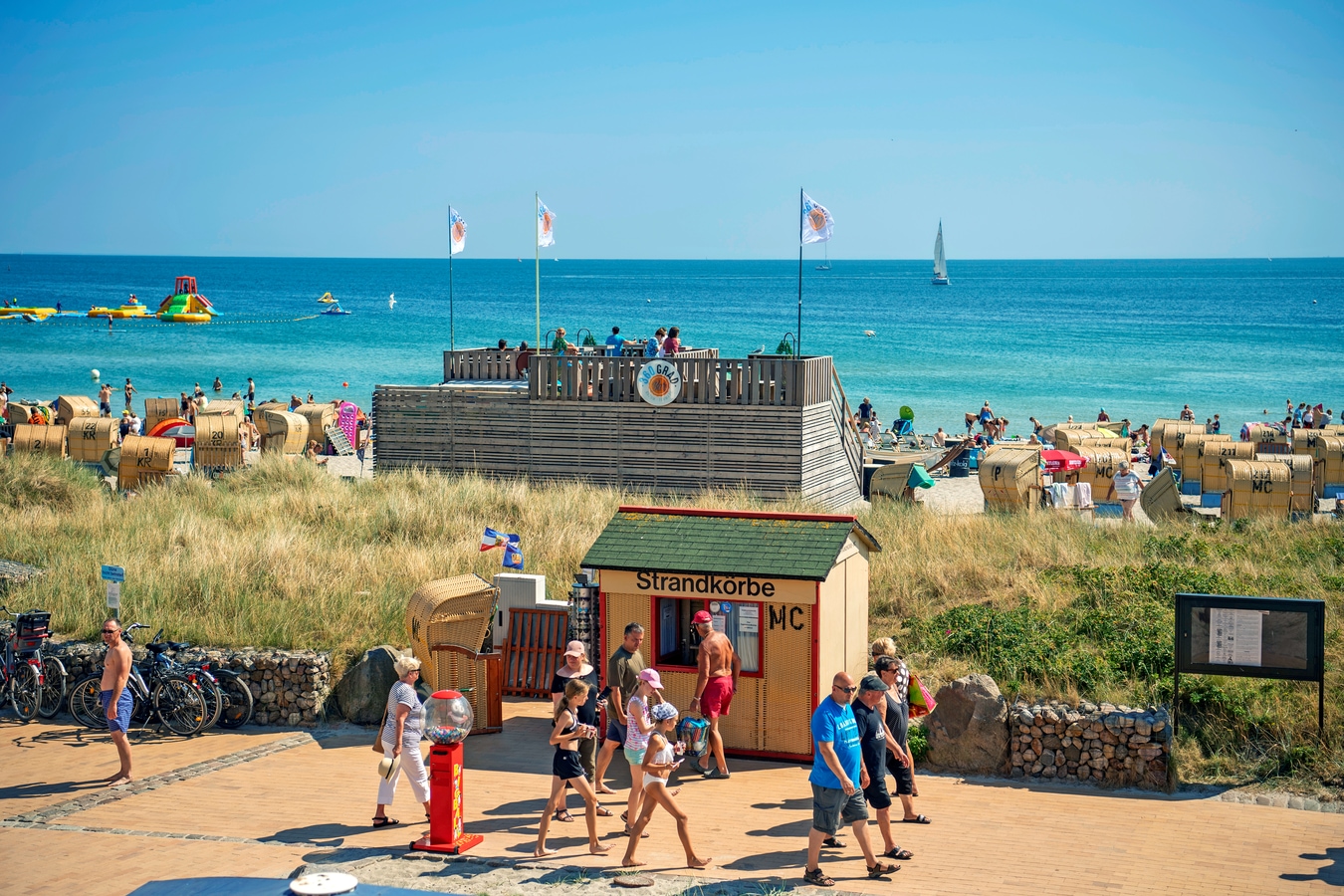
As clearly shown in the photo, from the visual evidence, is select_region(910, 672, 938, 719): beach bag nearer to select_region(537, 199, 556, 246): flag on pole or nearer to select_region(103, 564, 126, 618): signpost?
select_region(103, 564, 126, 618): signpost

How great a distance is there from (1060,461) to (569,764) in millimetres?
18491

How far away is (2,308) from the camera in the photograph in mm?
127188

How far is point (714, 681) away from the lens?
11195 millimetres

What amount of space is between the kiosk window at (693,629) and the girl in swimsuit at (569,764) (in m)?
2.58

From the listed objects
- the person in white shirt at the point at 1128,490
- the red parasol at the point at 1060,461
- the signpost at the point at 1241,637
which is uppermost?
the red parasol at the point at 1060,461

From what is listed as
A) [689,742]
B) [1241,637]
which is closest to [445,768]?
[689,742]

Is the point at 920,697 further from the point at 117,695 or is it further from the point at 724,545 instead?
the point at 117,695

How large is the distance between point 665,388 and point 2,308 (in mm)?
123054

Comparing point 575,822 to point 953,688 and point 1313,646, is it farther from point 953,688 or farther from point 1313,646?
point 1313,646

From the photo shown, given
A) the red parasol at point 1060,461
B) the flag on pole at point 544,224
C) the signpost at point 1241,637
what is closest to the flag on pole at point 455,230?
the flag on pole at point 544,224

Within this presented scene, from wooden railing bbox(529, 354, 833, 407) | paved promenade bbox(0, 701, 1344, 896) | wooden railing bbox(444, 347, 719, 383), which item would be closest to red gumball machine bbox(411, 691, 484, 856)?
paved promenade bbox(0, 701, 1344, 896)

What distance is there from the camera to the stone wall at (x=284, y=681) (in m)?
13.3

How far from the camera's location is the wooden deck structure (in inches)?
945

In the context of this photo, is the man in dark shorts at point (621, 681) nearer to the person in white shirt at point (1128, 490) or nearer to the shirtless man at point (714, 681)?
the shirtless man at point (714, 681)
